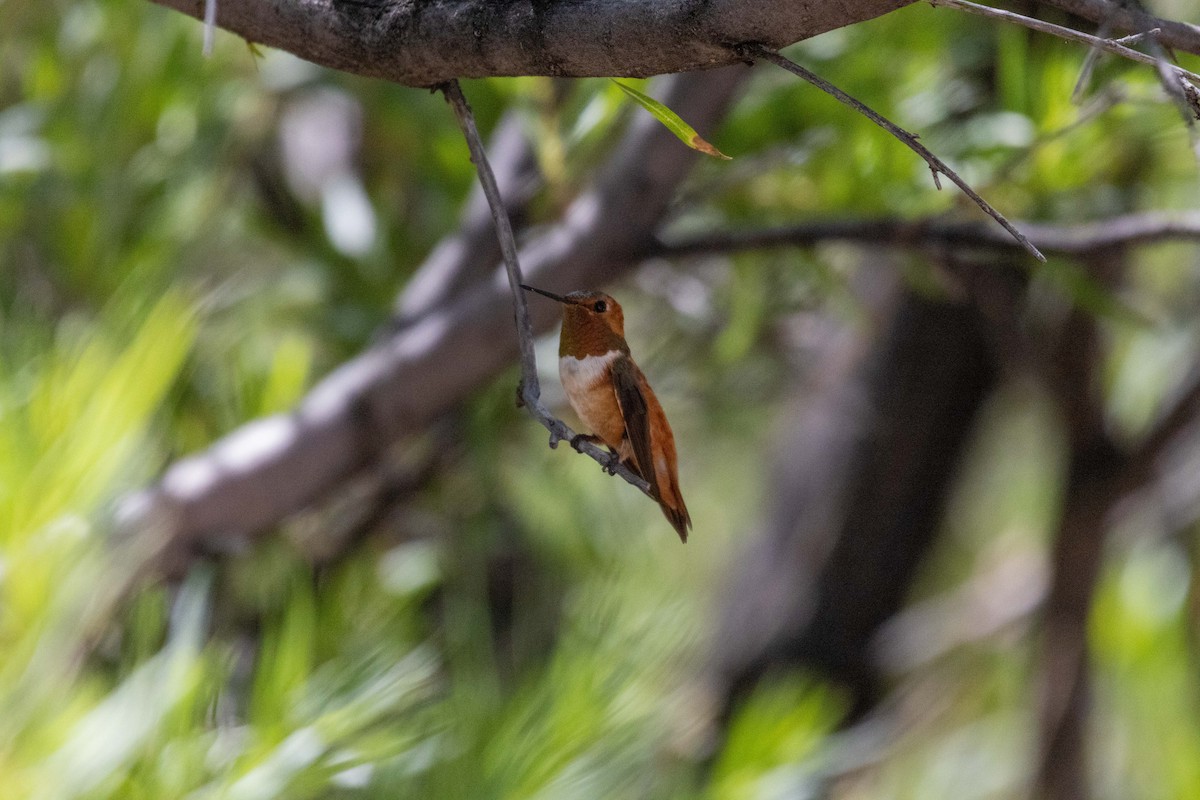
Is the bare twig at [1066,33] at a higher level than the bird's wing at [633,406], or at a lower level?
lower

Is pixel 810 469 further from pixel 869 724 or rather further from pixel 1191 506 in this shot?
pixel 1191 506

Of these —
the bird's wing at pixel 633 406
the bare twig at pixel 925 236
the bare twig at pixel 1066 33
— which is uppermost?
the bare twig at pixel 925 236

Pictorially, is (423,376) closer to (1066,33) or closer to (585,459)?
(585,459)

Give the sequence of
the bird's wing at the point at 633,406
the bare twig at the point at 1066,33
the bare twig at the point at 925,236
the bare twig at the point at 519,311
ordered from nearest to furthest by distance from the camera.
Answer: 1. the bare twig at the point at 1066,33
2. the bare twig at the point at 519,311
3. the bird's wing at the point at 633,406
4. the bare twig at the point at 925,236

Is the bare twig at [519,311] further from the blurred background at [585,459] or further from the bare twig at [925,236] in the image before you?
the bare twig at [925,236]

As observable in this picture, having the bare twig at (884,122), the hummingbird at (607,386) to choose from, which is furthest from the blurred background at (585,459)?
the bare twig at (884,122)

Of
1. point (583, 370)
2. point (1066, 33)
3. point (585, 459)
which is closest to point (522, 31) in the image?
point (1066, 33)

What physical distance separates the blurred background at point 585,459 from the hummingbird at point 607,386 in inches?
6.7

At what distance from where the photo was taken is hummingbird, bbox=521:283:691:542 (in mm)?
735

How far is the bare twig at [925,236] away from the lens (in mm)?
899

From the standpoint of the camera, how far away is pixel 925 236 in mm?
963

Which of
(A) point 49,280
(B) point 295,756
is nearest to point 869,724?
(B) point 295,756

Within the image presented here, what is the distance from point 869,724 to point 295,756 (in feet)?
3.68

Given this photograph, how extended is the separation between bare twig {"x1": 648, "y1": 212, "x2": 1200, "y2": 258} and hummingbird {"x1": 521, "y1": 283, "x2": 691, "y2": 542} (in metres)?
0.26
